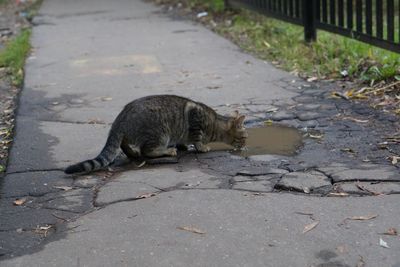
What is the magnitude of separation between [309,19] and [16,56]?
4340 mm

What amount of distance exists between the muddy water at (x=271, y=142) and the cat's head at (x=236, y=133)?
66 millimetres

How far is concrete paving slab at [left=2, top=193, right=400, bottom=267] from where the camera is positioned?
12.2 feet

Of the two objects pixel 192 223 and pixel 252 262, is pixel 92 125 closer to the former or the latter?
pixel 192 223

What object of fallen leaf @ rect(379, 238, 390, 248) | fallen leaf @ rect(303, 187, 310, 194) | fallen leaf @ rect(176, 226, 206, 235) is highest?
fallen leaf @ rect(176, 226, 206, 235)

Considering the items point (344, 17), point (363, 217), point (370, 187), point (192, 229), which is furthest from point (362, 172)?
point (344, 17)

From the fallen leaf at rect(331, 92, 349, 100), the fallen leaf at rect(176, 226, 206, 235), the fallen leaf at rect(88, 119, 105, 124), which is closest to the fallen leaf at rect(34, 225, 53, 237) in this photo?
the fallen leaf at rect(176, 226, 206, 235)

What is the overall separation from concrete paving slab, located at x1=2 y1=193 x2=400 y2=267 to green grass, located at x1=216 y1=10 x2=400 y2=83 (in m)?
3.59

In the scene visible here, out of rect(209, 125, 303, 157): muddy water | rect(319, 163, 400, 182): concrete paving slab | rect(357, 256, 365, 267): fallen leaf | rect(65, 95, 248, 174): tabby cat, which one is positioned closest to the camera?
rect(357, 256, 365, 267): fallen leaf

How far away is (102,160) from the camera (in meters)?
5.25

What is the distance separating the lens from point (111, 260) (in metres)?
3.76

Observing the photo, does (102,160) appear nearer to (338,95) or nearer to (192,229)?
(192,229)

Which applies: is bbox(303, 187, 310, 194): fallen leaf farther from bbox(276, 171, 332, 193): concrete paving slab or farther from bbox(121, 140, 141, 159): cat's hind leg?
bbox(121, 140, 141, 159): cat's hind leg

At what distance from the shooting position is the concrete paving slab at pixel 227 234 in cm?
373

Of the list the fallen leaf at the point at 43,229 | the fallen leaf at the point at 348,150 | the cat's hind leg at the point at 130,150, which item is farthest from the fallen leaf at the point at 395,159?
the fallen leaf at the point at 43,229
